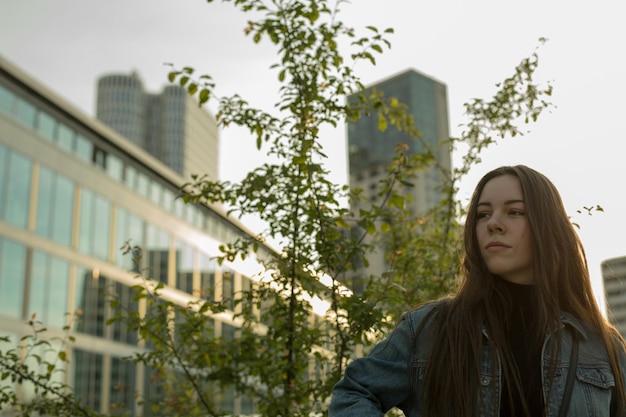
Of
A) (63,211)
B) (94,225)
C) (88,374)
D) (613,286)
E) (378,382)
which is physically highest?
(63,211)

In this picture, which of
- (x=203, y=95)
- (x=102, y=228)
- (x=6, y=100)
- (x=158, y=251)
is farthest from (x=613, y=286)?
(x=158, y=251)

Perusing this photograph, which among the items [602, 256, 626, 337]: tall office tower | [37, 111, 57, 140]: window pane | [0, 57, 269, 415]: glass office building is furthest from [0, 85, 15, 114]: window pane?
[602, 256, 626, 337]: tall office tower

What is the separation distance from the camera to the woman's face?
2.00 meters

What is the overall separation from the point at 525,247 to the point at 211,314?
2900 mm

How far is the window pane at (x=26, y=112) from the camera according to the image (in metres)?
28.3

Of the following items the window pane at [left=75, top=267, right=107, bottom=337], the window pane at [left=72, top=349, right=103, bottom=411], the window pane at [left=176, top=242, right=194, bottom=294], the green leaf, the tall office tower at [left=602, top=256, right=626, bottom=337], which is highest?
the window pane at [left=176, top=242, right=194, bottom=294]

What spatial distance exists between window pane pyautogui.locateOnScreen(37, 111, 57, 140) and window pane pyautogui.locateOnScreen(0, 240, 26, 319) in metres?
4.56

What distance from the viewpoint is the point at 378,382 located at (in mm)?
1856

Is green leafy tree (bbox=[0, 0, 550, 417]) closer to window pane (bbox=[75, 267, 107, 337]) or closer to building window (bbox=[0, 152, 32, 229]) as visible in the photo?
building window (bbox=[0, 152, 32, 229])

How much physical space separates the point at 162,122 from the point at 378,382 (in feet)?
553

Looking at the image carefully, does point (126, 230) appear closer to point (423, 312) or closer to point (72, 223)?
point (72, 223)

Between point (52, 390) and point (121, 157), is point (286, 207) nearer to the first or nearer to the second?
point (52, 390)

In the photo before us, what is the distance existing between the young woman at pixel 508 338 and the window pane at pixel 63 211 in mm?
30368

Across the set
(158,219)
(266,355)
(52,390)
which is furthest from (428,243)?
(158,219)
